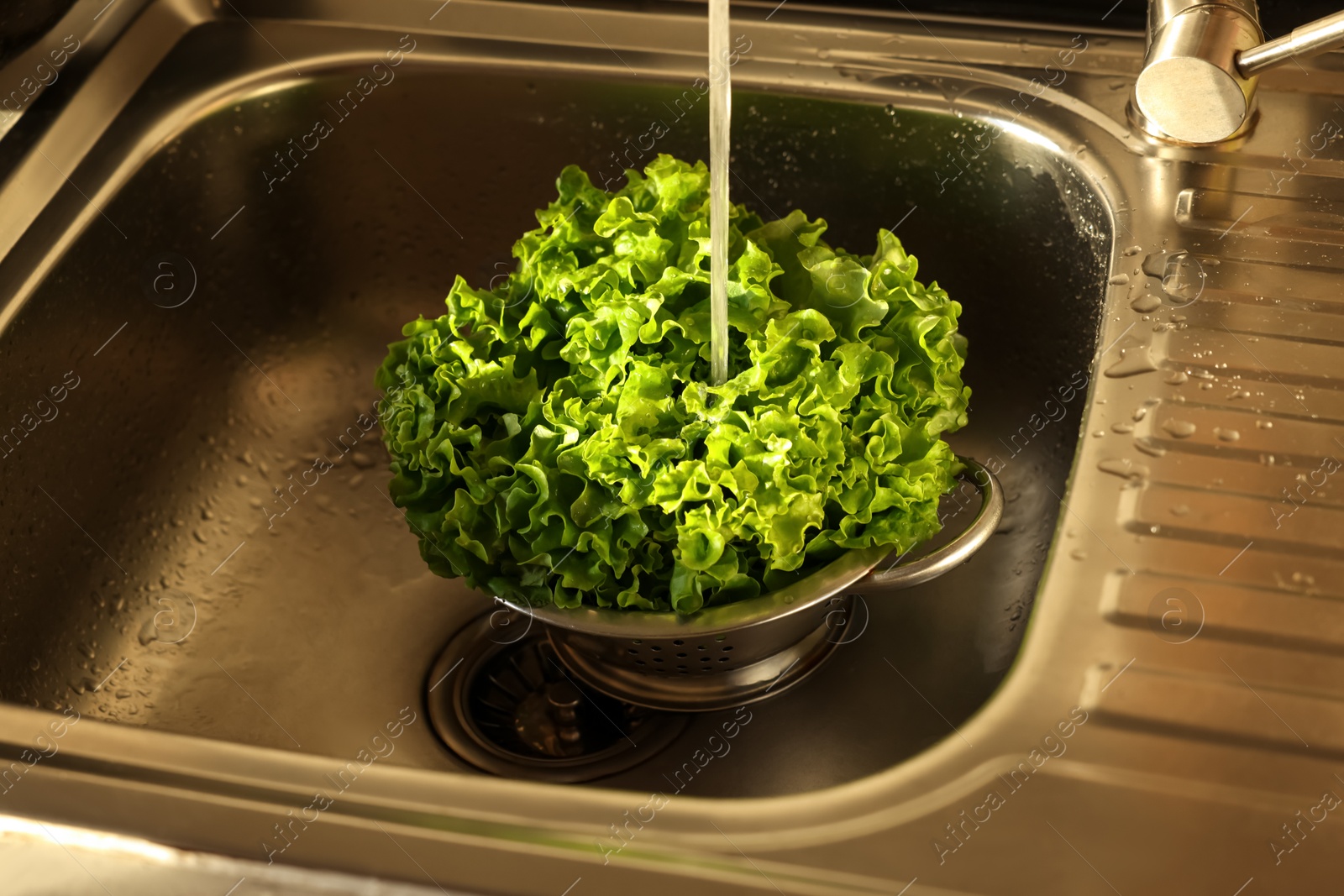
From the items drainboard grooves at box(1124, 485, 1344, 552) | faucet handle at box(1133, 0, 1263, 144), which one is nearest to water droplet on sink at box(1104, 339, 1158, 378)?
drainboard grooves at box(1124, 485, 1344, 552)

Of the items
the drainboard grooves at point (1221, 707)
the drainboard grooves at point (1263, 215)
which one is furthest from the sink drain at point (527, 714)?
the drainboard grooves at point (1263, 215)

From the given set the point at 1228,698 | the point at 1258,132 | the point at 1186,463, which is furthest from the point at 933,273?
the point at 1228,698

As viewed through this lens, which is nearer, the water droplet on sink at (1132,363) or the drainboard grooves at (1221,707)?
the drainboard grooves at (1221,707)

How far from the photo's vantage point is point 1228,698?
73 cm

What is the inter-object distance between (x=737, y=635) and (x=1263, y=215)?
0.60 metres

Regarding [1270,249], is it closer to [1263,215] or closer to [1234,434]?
[1263,215]

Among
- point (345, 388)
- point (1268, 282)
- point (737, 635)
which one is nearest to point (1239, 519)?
point (1268, 282)

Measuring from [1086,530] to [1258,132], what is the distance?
0.52 metres

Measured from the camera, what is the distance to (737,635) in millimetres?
903

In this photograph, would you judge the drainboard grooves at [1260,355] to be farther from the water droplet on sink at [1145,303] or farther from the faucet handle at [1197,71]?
the faucet handle at [1197,71]

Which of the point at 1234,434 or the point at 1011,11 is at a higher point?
the point at 1011,11

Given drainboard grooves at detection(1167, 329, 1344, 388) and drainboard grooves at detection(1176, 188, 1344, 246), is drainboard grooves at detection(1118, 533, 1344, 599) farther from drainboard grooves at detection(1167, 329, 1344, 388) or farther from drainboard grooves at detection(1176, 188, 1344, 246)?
drainboard grooves at detection(1176, 188, 1344, 246)

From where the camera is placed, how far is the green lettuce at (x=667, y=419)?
80cm

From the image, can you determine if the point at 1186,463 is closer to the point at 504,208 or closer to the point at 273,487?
the point at 504,208
